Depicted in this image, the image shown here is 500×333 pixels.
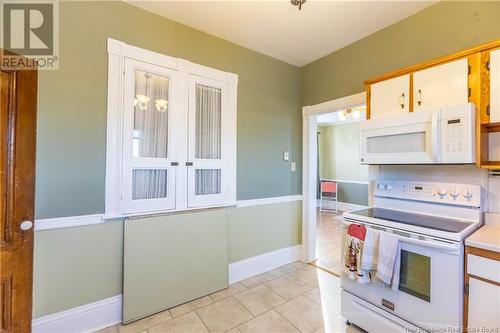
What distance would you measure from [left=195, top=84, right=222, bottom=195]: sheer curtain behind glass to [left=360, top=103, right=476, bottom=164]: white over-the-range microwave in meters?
1.47

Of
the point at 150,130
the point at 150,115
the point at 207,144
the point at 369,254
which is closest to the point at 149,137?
the point at 150,130

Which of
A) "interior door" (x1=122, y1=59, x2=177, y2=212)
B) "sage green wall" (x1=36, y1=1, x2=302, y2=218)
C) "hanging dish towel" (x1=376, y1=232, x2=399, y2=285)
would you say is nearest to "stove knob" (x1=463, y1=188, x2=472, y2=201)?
"hanging dish towel" (x1=376, y1=232, x2=399, y2=285)

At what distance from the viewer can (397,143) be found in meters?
1.90

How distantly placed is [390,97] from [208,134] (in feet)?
5.80

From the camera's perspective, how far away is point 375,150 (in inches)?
80.5

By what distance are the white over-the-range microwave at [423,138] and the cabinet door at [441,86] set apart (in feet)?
0.48

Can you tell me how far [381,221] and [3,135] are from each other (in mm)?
2544

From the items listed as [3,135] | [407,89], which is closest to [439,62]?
[407,89]

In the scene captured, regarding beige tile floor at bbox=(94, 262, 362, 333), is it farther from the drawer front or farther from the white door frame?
the drawer front

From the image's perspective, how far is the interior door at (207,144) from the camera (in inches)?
94.3

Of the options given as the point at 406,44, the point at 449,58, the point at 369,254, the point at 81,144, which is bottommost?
the point at 369,254

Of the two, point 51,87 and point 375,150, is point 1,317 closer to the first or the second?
point 51,87

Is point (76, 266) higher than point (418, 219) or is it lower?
lower

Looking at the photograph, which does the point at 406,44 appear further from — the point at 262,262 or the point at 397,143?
the point at 262,262
